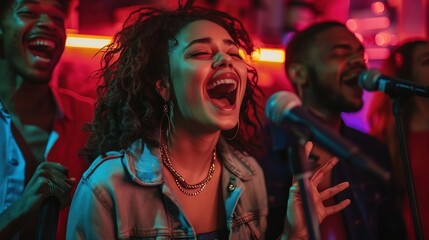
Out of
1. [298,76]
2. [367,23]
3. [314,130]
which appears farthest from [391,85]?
[367,23]

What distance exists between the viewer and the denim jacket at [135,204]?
2217 mm

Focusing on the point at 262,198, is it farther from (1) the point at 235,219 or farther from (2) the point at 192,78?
(2) the point at 192,78

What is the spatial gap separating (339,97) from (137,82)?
1.37m

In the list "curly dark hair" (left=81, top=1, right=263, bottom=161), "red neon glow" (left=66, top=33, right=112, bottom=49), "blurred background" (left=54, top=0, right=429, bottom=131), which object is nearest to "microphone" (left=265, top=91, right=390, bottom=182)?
"curly dark hair" (left=81, top=1, right=263, bottom=161)

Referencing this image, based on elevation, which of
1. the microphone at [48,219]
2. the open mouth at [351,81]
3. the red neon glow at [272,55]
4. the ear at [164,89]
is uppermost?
the red neon glow at [272,55]

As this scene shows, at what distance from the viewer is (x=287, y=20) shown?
477cm

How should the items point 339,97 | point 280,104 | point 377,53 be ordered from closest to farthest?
point 280,104, point 339,97, point 377,53

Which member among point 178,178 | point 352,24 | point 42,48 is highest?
point 352,24

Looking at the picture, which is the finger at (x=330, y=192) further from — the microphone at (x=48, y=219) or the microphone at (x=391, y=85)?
the microphone at (x=48, y=219)

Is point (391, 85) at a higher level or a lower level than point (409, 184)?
higher

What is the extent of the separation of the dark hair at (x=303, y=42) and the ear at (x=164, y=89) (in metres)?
1.29

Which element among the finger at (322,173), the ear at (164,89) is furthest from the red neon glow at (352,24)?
the ear at (164,89)

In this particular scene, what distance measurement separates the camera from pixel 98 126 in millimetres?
2502

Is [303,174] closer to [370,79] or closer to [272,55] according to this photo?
[370,79]
